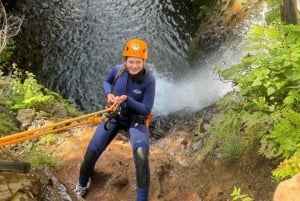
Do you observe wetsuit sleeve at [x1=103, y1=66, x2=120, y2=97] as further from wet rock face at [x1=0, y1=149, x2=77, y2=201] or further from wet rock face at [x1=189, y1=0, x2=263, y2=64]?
wet rock face at [x1=189, y1=0, x2=263, y2=64]

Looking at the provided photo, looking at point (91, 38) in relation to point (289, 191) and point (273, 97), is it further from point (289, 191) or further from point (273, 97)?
point (289, 191)

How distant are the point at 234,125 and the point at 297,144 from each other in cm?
110

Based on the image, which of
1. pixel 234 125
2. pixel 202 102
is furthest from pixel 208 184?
pixel 202 102

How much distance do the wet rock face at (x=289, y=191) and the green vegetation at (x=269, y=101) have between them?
3.40 ft

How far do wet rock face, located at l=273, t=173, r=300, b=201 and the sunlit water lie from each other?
7.19 m

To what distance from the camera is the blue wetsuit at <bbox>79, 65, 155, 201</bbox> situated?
5434 mm

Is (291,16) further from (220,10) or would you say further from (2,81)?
(220,10)

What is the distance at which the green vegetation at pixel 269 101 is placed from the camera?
4.98 meters

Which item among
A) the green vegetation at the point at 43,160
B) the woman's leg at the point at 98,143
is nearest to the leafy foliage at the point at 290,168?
the woman's leg at the point at 98,143

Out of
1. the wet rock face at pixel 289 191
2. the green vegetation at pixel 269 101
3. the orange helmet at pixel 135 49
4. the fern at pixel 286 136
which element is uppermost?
the orange helmet at pixel 135 49

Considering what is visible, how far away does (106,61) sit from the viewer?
45.1 ft

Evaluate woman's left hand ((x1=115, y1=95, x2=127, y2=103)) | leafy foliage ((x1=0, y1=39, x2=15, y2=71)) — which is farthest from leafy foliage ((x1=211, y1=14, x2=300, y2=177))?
leafy foliage ((x1=0, y1=39, x2=15, y2=71))

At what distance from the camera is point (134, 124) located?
5.70 metres

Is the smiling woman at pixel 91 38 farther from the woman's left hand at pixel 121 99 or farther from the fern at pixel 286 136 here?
the fern at pixel 286 136
